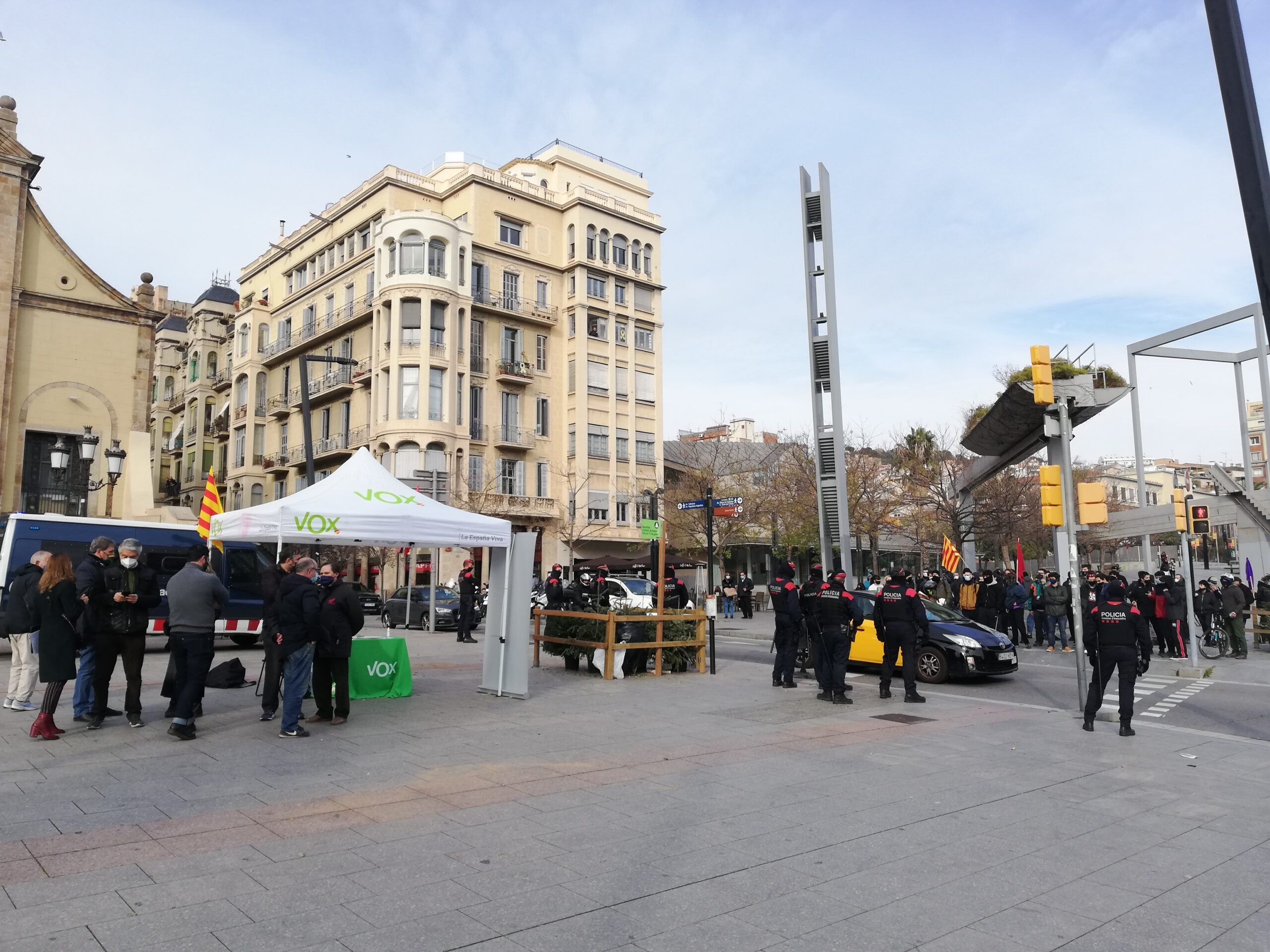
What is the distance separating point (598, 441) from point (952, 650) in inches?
1370

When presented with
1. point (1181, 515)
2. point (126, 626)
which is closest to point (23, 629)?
point (126, 626)

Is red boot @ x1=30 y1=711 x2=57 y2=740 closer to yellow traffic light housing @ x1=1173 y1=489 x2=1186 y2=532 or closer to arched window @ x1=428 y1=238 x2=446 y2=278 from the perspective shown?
yellow traffic light housing @ x1=1173 y1=489 x2=1186 y2=532

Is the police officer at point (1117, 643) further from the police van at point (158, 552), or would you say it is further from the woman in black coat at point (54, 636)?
the police van at point (158, 552)

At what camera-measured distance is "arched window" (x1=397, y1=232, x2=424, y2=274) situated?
4281 centimetres

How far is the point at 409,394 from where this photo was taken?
42.5m

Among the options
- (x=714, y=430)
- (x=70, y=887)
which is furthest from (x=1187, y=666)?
(x=714, y=430)

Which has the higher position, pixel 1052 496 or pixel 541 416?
pixel 541 416

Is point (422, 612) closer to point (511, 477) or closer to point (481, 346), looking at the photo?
point (511, 477)

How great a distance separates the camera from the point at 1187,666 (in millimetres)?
17281

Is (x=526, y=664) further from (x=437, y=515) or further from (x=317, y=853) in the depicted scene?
(x=317, y=853)

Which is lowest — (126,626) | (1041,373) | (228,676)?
(228,676)

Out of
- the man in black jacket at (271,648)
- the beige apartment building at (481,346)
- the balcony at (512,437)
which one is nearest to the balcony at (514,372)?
the beige apartment building at (481,346)

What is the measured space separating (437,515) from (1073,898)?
8570mm

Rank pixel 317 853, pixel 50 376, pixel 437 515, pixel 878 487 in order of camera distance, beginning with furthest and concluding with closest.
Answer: pixel 878 487, pixel 50 376, pixel 437 515, pixel 317 853
